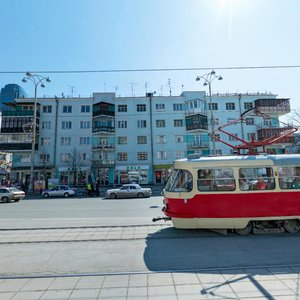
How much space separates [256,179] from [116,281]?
5.60 metres

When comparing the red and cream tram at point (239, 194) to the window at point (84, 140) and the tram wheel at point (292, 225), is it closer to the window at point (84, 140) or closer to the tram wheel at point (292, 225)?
the tram wheel at point (292, 225)

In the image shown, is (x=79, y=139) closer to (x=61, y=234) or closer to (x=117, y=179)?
(x=117, y=179)

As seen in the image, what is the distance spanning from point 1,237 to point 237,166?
27.0ft

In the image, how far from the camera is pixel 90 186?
28797 millimetres

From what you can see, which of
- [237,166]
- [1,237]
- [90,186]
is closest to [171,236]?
[237,166]

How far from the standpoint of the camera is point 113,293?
4301mm

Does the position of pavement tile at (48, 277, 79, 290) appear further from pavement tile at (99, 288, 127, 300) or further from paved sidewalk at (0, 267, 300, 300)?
pavement tile at (99, 288, 127, 300)

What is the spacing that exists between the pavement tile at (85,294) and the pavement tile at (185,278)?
4.74 ft

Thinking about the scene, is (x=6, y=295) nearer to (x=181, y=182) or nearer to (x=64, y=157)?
(x=181, y=182)

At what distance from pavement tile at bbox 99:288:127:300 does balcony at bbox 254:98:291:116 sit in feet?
142

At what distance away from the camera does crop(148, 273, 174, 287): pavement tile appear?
4672 millimetres

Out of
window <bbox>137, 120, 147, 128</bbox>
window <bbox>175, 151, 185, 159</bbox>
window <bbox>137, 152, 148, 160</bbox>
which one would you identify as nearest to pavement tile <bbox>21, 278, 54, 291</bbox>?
window <bbox>137, 152, 148, 160</bbox>

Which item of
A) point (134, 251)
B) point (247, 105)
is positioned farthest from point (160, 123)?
point (134, 251)

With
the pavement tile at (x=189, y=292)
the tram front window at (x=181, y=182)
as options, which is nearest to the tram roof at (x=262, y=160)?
the tram front window at (x=181, y=182)
